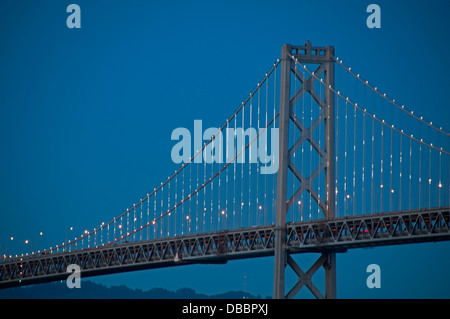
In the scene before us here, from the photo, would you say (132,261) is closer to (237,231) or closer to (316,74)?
(237,231)

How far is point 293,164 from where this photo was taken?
81.6 m

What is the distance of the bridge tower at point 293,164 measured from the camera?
7979cm

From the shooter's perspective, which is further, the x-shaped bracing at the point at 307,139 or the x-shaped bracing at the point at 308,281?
the x-shaped bracing at the point at 307,139

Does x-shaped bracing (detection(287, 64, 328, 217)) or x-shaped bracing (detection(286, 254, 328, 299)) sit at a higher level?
x-shaped bracing (detection(287, 64, 328, 217))

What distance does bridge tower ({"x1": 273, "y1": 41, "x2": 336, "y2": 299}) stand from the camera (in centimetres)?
7979

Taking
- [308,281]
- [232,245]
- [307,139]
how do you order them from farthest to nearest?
[232,245]
[307,139]
[308,281]

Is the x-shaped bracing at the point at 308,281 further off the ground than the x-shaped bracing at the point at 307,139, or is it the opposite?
the x-shaped bracing at the point at 307,139

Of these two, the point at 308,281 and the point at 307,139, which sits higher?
the point at 307,139

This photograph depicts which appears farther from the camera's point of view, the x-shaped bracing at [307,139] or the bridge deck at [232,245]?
the x-shaped bracing at [307,139]

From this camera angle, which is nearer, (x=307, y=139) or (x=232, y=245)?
(x=307, y=139)
